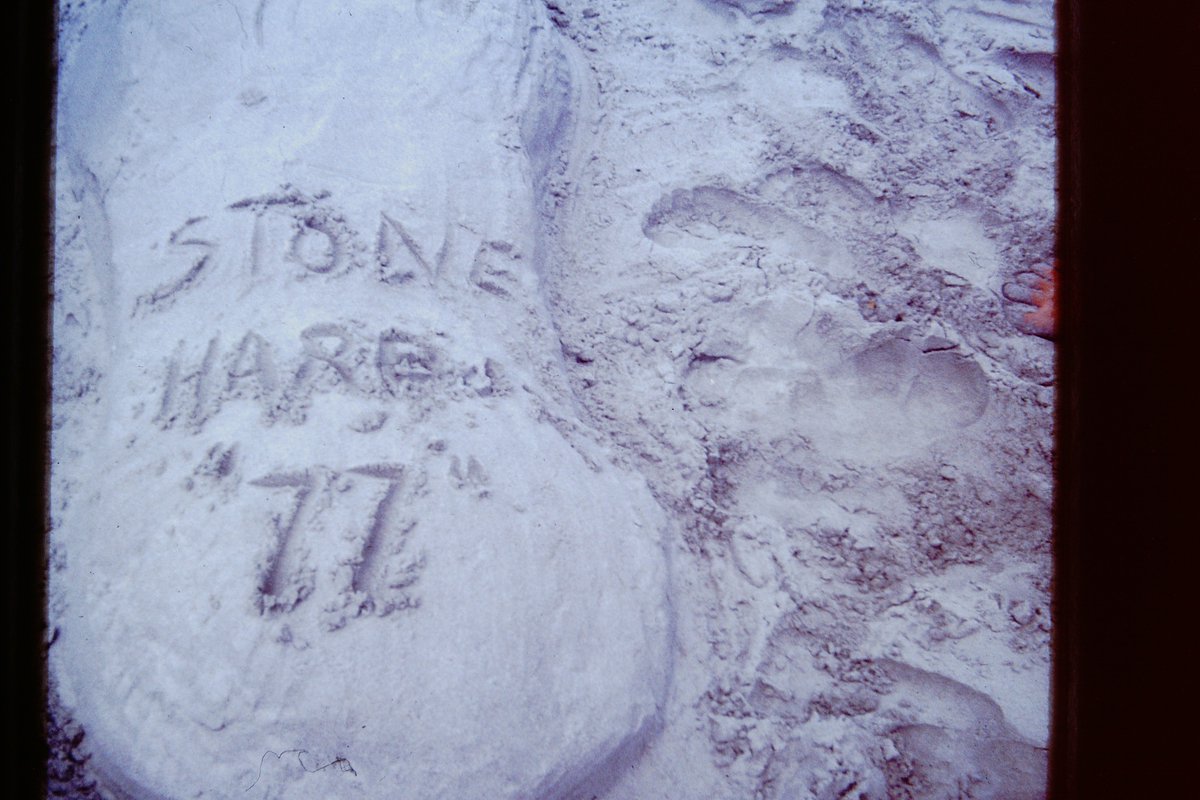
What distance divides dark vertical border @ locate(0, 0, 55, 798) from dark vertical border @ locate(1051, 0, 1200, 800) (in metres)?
0.97

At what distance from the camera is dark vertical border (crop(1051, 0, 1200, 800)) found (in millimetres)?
498

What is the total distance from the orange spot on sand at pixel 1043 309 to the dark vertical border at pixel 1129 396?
162cm

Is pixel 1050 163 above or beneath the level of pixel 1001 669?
above

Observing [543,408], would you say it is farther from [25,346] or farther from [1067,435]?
[1067,435]

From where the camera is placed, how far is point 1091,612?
1.81 ft

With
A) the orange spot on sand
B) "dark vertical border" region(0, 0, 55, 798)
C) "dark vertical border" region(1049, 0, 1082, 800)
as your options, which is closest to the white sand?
the orange spot on sand

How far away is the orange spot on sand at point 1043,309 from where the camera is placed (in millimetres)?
1940

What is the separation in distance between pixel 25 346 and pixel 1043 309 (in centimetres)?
227

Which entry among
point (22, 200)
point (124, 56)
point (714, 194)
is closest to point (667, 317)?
point (714, 194)

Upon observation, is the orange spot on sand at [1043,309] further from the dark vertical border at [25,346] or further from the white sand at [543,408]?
the dark vertical border at [25,346]

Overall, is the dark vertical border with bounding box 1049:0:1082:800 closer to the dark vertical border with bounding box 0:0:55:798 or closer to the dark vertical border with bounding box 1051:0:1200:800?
the dark vertical border with bounding box 1051:0:1200:800

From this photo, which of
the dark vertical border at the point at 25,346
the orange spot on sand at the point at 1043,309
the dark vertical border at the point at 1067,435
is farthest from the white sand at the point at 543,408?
the dark vertical border at the point at 1067,435

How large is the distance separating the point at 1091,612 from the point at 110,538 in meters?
1.38

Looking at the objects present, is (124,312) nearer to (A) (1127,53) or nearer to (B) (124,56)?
(B) (124,56)
